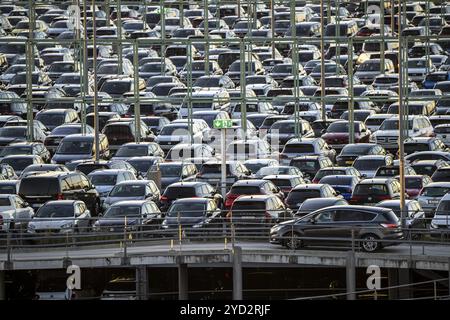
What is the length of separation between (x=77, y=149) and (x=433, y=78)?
77.7ft

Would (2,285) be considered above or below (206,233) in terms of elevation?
below

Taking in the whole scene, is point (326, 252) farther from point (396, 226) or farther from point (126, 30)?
point (126, 30)

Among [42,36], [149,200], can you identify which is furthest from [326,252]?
[42,36]

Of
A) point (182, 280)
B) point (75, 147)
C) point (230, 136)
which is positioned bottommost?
point (182, 280)

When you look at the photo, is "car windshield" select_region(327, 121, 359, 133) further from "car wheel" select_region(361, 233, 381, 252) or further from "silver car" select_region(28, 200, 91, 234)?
"car wheel" select_region(361, 233, 381, 252)

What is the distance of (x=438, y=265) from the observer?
39812 mm

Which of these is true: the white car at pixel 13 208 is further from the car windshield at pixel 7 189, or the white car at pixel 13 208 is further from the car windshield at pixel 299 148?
the car windshield at pixel 299 148

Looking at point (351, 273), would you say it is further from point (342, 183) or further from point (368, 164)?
point (368, 164)

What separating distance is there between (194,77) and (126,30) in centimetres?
1547

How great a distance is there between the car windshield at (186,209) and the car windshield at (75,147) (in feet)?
50.6

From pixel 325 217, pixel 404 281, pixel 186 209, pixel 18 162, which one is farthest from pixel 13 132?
pixel 404 281

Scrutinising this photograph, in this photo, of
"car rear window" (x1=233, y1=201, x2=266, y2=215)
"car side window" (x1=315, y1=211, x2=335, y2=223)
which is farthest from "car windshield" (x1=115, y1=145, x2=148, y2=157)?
"car side window" (x1=315, y1=211, x2=335, y2=223)

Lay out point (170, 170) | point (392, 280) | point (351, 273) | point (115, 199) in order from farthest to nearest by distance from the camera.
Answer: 1. point (170, 170)
2. point (115, 199)
3. point (392, 280)
4. point (351, 273)

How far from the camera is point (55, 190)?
51.2 meters
